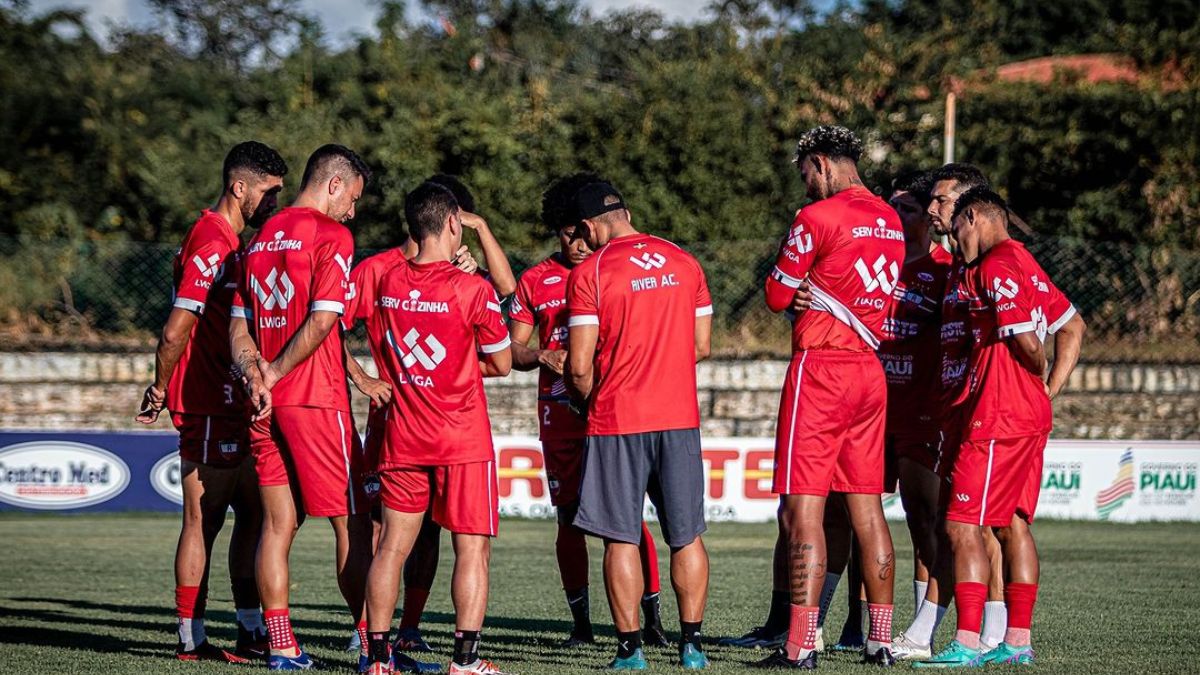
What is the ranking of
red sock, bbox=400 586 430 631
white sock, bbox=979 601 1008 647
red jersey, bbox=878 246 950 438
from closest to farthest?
white sock, bbox=979 601 1008 647 → red sock, bbox=400 586 430 631 → red jersey, bbox=878 246 950 438

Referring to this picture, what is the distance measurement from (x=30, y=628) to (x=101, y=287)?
35.1 feet

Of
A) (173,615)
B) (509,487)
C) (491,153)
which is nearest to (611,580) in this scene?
(173,615)

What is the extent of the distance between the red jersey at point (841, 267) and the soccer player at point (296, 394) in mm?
2268

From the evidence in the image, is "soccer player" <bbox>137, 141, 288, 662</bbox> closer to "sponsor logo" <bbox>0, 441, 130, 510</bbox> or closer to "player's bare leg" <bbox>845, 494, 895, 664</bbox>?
"player's bare leg" <bbox>845, 494, 895, 664</bbox>

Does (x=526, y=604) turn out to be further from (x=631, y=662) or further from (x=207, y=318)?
(x=207, y=318)

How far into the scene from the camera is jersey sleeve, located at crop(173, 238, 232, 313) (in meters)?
7.52

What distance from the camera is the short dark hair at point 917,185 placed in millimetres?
8188

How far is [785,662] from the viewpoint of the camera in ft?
22.9

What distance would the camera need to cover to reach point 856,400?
7145 mm

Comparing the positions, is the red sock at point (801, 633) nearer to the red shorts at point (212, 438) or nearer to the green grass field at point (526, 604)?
the green grass field at point (526, 604)

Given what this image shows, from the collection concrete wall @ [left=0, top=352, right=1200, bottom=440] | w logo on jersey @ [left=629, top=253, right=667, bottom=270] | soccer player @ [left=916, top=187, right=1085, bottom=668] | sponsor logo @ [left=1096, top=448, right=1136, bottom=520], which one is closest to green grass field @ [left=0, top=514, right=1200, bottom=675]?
soccer player @ [left=916, top=187, right=1085, bottom=668]

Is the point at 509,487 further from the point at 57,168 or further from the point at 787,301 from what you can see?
the point at 57,168

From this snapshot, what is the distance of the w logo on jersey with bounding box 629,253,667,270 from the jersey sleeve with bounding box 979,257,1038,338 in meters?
1.72

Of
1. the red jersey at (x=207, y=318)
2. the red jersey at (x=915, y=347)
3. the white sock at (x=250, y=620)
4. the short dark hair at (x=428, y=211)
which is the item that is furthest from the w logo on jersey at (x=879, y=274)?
the white sock at (x=250, y=620)
